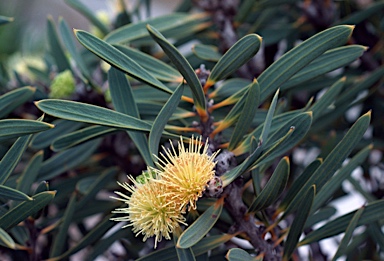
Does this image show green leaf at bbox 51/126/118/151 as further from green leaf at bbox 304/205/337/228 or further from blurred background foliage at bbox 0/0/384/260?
green leaf at bbox 304/205/337/228

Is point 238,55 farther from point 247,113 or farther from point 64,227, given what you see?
point 64,227

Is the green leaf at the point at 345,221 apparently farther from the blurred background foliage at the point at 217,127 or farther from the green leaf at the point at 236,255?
the green leaf at the point at 236,255

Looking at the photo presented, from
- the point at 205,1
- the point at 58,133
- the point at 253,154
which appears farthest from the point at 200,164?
the point at 205,1

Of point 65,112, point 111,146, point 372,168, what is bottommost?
point 372,168

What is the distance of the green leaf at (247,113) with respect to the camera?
389mm

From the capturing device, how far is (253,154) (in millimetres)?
A: 354

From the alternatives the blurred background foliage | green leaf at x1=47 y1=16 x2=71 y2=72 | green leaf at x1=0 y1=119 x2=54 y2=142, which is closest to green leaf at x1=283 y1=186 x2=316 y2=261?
the blurred background foliage

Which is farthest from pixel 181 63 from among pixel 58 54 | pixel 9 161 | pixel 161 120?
pixel 58 54

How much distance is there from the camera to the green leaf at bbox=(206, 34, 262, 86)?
39cm

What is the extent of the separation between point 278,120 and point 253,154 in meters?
0.10

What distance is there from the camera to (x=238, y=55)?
399mm

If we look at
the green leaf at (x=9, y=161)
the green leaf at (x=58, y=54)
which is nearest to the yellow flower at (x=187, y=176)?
the green leaf at (x=9, y=161)

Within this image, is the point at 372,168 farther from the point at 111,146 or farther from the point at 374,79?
the point at 111,146

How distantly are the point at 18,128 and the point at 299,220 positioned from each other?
0.23 m
